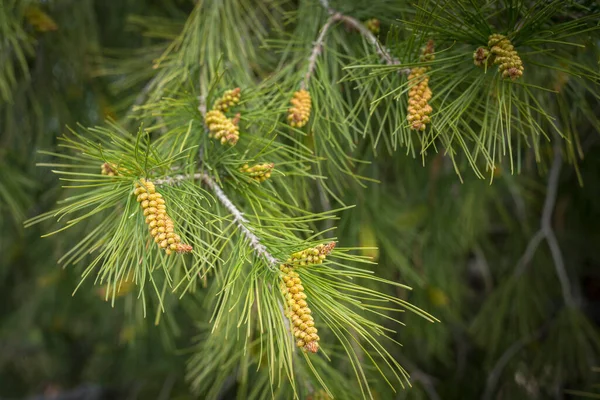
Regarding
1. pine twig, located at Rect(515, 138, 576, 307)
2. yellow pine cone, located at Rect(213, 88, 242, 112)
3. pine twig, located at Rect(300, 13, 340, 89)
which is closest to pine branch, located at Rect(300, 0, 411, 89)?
pine twig, located at Rect(300, 13, 340, 89)

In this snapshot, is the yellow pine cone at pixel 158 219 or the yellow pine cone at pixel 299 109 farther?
the yellow pine cone at pixel 299 109

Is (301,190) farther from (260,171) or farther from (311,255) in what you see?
(311,255)

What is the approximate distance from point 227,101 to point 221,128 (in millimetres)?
63

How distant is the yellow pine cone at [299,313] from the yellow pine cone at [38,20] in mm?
957

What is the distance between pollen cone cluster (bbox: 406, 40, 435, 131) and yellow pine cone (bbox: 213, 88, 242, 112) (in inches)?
9.7

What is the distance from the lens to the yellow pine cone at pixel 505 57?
26.2 inches

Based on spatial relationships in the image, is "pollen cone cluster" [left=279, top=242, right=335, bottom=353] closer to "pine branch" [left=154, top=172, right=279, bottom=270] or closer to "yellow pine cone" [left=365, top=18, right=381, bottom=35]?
"pine branch" [left=154, top=172, right=279, bottom=270]

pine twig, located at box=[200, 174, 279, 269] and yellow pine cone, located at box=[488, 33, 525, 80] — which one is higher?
yellow pine cone, located at box=[488, 33, 525, 80]

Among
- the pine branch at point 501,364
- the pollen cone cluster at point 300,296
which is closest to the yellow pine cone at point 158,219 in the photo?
the pollen cone cluster at point 300,296

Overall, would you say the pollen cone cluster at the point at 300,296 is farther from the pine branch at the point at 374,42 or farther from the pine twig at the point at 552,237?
the pine twig at the point at 552,237

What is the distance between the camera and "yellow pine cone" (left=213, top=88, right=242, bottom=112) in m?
0.78

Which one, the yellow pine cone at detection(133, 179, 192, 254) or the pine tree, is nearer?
the yellow pine cone at detection(133, 179, 192, 254)

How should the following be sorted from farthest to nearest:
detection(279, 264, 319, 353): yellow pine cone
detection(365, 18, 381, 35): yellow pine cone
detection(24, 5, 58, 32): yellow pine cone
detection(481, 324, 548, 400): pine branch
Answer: detection(481, 324, 548, 400): pine branch → detection(24, 5, 58, 32): yellow pine cone → detection(365, 18, 381, 35): yellow pine cone → detection(279, 264, 319, 353): yellow pine cone

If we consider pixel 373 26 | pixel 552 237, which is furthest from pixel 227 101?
pixel 552 237
